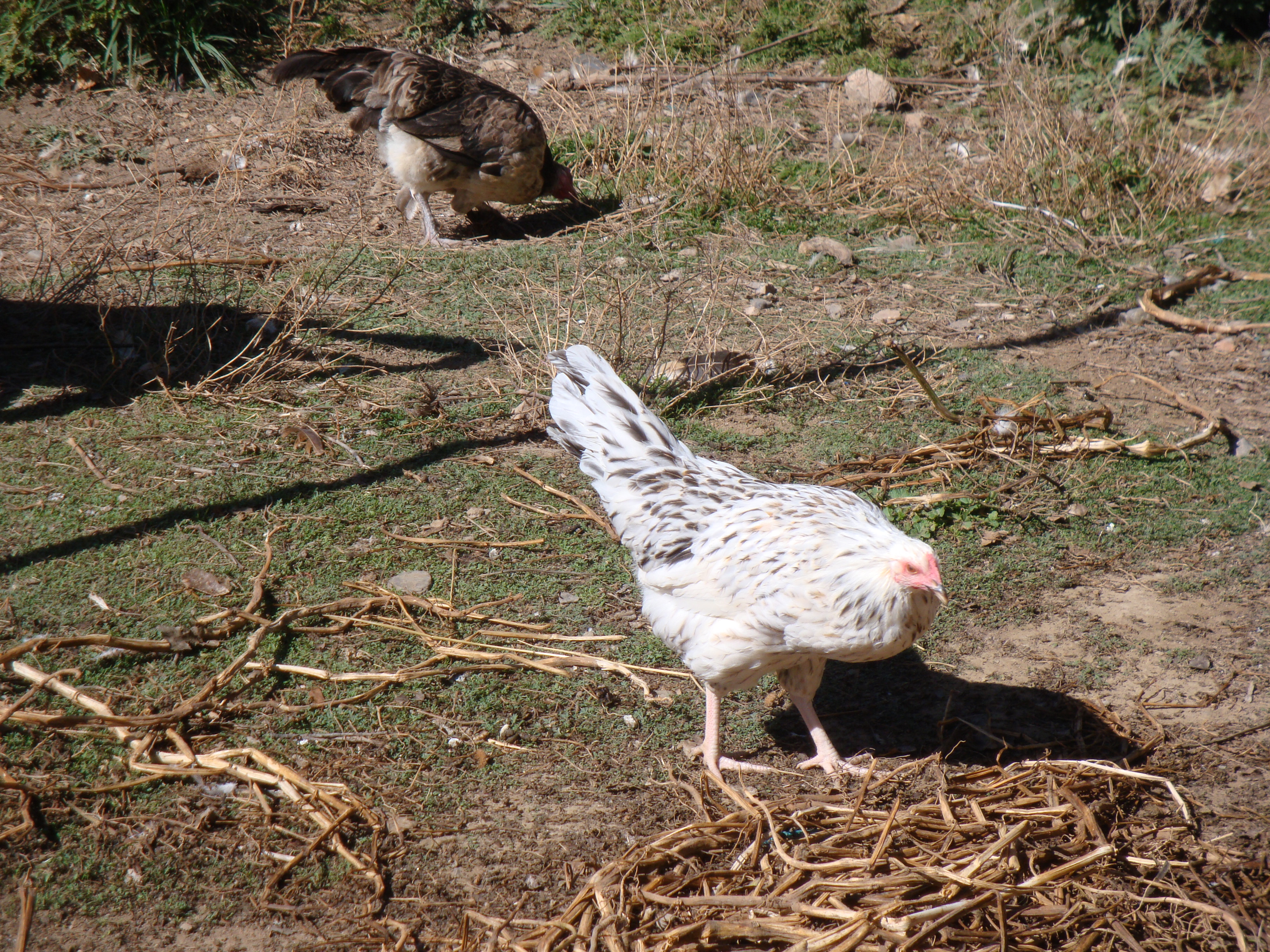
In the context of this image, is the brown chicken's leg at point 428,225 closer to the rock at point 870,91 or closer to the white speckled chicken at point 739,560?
the white speckled chicken at point 739,560

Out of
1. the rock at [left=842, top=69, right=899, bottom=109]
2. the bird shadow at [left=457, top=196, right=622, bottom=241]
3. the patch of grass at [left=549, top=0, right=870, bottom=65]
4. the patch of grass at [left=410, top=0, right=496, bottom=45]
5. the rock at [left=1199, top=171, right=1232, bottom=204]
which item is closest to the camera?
the bird shadow at [left=457, top=196, right=622, bottom=241]

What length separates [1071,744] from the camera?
10.3ft

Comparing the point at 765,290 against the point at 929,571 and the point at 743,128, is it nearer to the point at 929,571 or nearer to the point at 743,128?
the point at 743,128

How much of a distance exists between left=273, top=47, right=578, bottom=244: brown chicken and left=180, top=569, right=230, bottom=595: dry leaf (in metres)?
3.66

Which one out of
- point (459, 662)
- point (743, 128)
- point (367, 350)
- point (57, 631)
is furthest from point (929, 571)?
point (743, 128)

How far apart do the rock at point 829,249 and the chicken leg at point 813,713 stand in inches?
166

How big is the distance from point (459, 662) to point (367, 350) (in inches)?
99.6

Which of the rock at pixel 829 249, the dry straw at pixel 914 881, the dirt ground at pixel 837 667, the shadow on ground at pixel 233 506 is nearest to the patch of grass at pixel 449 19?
the dirt ground at pixel 837 667

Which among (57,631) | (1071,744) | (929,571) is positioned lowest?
(1071,744)

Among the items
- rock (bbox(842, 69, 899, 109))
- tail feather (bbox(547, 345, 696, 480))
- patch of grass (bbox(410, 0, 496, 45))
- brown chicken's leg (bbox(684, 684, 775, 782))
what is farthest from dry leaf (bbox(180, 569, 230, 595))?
patch of grass (bbox(410, 0, 496, 45))

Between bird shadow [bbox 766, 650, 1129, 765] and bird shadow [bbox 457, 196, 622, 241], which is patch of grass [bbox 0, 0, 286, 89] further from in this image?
bird shadow [bbox 766, 650, 1129, 765]

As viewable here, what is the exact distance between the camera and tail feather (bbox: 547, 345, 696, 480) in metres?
3.29

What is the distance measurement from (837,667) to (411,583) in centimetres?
176

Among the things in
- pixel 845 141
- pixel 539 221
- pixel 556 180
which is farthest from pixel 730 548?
pixel 845 141
